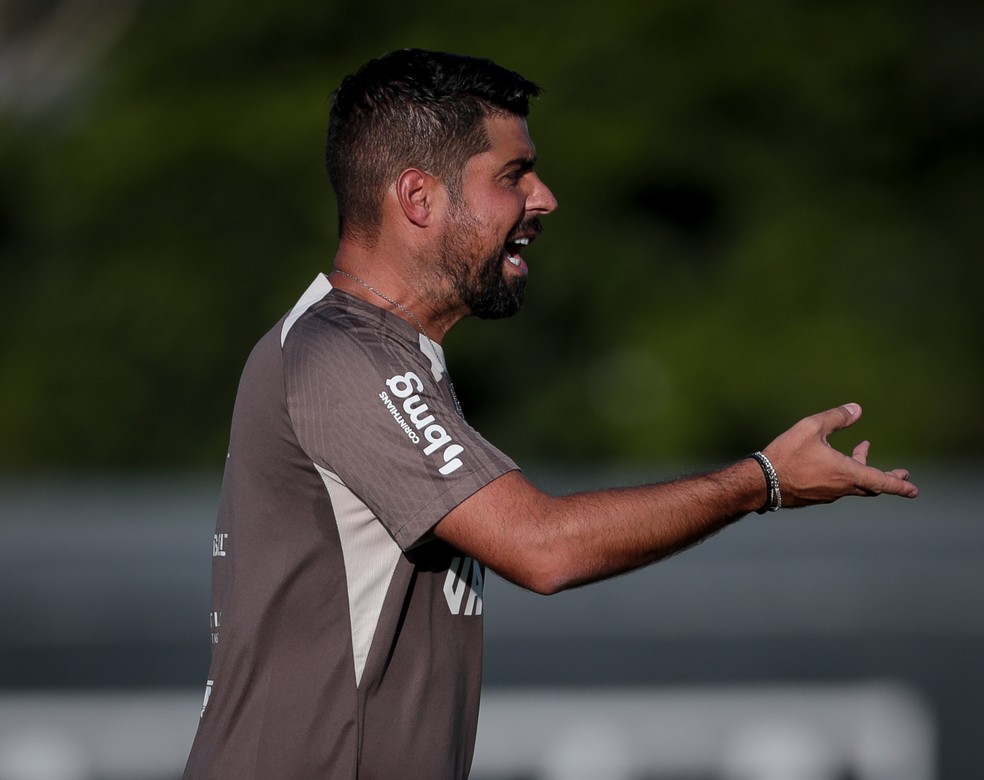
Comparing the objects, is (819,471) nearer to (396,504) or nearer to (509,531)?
(509,531)

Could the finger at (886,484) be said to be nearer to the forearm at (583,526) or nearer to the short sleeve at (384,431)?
the forearm at (583,526)

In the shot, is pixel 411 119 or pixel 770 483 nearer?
pixel 770 483

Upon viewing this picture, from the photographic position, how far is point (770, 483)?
101 inches

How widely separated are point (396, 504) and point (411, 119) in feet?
2.48

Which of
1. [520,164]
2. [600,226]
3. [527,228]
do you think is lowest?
[527,228]

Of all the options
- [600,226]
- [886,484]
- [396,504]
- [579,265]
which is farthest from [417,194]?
[600,226]

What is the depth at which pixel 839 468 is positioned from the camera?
2531mm

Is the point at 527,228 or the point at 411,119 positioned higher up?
the point at 411,119

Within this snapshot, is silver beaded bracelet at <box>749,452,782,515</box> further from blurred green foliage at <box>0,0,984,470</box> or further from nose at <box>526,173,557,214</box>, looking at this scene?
blurred green foliage at <box>0,0,984,470</box>

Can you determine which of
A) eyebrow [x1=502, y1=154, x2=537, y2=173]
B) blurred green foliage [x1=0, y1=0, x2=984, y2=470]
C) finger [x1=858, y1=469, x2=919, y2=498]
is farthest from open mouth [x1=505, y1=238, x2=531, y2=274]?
blurred green foliage [x1=0, y1=0, x2=984, y2=470]

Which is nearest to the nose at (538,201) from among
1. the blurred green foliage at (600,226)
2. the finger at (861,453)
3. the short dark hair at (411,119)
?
the short dark hair at (411,119)

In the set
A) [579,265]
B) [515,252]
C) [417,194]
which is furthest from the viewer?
[579,265]

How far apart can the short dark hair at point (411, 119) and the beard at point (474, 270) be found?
9cm

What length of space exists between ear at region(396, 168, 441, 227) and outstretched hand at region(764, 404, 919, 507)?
78 cm
